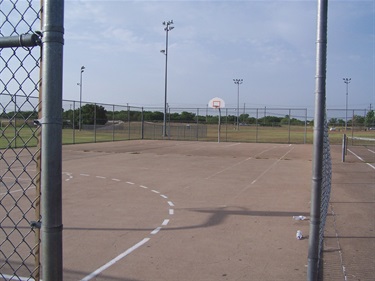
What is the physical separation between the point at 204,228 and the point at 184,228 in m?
0.34

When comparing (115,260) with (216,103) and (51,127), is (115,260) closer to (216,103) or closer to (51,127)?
(51,127)

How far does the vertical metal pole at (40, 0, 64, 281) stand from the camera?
72.1 inches

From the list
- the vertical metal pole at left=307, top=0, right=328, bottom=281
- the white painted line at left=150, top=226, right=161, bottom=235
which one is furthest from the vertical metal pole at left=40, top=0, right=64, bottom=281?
the white painted line at left=150, top=226, right=161, bottom=235

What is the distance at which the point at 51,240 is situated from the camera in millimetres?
1863

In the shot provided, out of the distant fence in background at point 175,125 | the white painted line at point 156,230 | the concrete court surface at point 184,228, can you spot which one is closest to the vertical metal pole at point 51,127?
the concrete court surface at point 184,228

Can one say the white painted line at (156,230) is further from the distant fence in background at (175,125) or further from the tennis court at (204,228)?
the distant fence in background at (175,125)

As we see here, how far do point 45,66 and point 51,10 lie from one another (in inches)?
10.0

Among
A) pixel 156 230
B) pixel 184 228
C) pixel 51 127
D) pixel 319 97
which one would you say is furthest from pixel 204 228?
pixel 51 127

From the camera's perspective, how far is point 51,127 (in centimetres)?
183

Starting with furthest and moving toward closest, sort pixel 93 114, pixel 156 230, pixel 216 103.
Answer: pixel 216 103, pixel 93 114, pixel 156 230

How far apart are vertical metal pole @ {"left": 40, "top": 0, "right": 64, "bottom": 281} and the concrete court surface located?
2.90 meters

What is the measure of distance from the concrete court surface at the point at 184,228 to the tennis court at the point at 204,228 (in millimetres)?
13

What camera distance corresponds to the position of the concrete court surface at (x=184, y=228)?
492 centimetres

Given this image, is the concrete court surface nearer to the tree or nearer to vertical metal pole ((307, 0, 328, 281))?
vertical metal pole ((307, 0, 328, 281))
